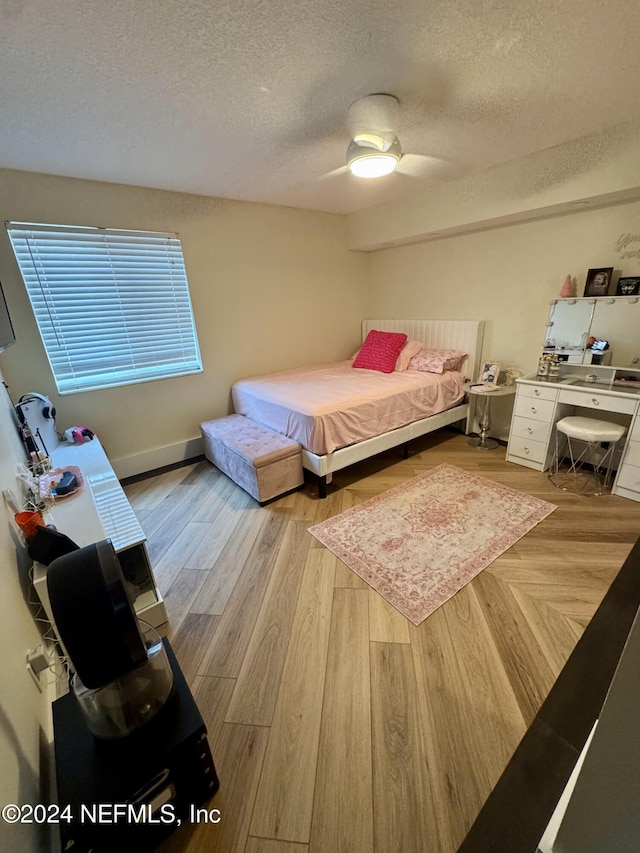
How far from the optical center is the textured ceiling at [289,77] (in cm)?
114

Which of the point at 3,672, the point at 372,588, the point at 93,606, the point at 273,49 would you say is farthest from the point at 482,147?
the point at 3,672

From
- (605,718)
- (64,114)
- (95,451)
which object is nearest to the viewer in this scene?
(605,718)

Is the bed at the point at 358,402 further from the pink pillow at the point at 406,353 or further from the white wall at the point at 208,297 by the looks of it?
the white wall at the point at 208,297

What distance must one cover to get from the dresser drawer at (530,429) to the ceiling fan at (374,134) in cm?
212

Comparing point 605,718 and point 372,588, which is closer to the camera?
point 605,718

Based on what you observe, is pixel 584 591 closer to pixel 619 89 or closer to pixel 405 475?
pixel 405 475

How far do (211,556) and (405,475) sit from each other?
1.64 meters

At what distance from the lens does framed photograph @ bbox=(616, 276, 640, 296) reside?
7.69 feet

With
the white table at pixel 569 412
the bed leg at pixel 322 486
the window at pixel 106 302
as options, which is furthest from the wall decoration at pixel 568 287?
the window at pixel 106 302

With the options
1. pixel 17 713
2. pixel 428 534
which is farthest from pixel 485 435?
pixel 17 713

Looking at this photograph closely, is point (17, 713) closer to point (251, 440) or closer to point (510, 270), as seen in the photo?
point (251, 440)

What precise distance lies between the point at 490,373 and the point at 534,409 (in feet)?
1.99

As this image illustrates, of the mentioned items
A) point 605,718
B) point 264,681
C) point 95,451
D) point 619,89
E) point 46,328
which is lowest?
point 264,681

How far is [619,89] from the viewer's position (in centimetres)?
161
